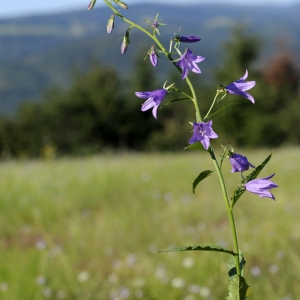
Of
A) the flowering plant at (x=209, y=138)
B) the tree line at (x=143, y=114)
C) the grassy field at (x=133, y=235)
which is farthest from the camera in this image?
Result: the tree line at (x=143, y=114)

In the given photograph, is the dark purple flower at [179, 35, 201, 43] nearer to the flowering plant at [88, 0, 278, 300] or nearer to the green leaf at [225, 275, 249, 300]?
the flowering plant at [88, 0, 278, 300]

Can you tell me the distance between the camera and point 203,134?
0.89m

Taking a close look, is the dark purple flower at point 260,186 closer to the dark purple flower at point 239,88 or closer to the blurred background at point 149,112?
the dark purple flower at point 239,88

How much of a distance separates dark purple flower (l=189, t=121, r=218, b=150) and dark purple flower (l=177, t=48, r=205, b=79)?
10cm

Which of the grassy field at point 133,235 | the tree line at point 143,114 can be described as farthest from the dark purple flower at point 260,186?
the tree line at point 143,114

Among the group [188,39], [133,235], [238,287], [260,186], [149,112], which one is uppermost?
[188,39]

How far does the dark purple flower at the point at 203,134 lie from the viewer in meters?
0.87

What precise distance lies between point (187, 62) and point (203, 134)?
147 millimetres

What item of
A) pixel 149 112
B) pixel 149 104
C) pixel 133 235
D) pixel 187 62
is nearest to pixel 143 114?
pixel 149 112

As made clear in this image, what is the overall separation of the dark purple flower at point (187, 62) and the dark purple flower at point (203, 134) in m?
0.10

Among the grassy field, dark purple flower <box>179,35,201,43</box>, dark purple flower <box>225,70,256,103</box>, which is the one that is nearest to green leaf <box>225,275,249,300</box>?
dark purple flower <box>225,70,256,103</box>

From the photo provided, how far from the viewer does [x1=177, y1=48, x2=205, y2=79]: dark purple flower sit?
0.91 metres

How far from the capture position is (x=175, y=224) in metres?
4.28

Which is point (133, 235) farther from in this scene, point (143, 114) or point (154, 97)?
point (143, 114)
